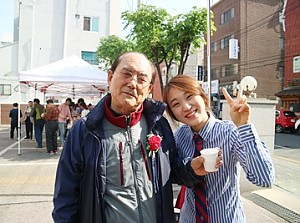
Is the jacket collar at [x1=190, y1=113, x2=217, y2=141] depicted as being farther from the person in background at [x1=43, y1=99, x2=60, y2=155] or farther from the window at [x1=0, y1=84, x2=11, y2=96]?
the window at [x1=0, y1=84, x2=11, y2=96]

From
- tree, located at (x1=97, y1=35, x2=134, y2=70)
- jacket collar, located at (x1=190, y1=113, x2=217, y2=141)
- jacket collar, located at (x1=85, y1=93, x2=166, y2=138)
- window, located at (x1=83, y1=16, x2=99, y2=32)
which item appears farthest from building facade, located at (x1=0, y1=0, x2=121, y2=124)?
jacket collar, located at (x1=190, y1=113, x2=217, y2=141)

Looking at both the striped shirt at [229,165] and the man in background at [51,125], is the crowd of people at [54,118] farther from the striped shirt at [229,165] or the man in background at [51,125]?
the striped shirt at [229,165]

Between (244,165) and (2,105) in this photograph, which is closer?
(244,165)

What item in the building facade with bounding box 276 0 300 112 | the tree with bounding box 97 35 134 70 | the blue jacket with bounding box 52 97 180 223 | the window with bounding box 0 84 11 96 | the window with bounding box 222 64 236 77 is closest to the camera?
the blue jacket with bounding box 52 97 180 223

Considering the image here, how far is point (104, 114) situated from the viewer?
5.09 feet

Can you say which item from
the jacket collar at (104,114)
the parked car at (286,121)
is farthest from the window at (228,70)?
the jacket collar at (104,114)

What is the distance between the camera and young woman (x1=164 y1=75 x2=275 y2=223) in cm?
146

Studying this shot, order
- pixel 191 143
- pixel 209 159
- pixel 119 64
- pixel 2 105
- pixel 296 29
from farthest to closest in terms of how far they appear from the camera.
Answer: pixel 296 29 → pixel 2 105 → pixel 191 143 → pixel 119 64 → pixel 209 159

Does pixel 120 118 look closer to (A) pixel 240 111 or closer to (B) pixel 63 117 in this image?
(A) pixel 240 111

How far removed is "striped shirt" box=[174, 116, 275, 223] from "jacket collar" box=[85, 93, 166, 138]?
27cm

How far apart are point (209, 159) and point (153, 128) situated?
365 millimetres

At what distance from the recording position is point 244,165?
4.90 feet

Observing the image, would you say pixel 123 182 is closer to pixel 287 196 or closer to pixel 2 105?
pixel 287 196

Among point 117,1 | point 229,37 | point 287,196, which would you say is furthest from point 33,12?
point 287,196
